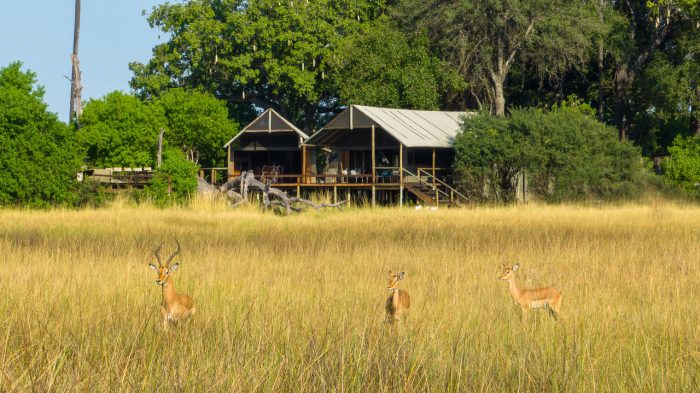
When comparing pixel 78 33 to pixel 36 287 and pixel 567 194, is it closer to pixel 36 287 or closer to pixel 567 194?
pixel 567 194

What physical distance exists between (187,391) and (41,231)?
17162mm

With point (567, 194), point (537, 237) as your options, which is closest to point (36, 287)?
point (537, 237)

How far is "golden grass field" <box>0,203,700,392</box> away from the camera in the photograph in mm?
6559

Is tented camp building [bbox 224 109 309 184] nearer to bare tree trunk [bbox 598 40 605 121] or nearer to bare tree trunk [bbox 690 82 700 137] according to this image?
bare tree trunk [bbox 598 40 605 121]

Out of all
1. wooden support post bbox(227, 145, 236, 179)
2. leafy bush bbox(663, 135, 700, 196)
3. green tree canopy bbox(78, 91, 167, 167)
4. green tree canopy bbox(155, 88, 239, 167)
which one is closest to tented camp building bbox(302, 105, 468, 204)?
wooden support post bbox(227, 145, 236, 179)

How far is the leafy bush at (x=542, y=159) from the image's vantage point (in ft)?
130

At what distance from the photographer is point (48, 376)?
644 centimetres

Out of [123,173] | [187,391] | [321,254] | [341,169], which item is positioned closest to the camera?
[187,391]

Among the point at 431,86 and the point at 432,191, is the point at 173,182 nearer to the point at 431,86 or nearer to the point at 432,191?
the point at 432,191

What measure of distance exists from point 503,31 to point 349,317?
41039 mm

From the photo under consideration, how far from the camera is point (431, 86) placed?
1992 inches

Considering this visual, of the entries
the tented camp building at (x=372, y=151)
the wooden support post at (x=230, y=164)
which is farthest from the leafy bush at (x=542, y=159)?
the wooden support post at (x=230, y=164)

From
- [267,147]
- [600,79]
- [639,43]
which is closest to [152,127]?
[267,147]

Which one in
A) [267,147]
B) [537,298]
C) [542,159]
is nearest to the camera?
[537,298]
